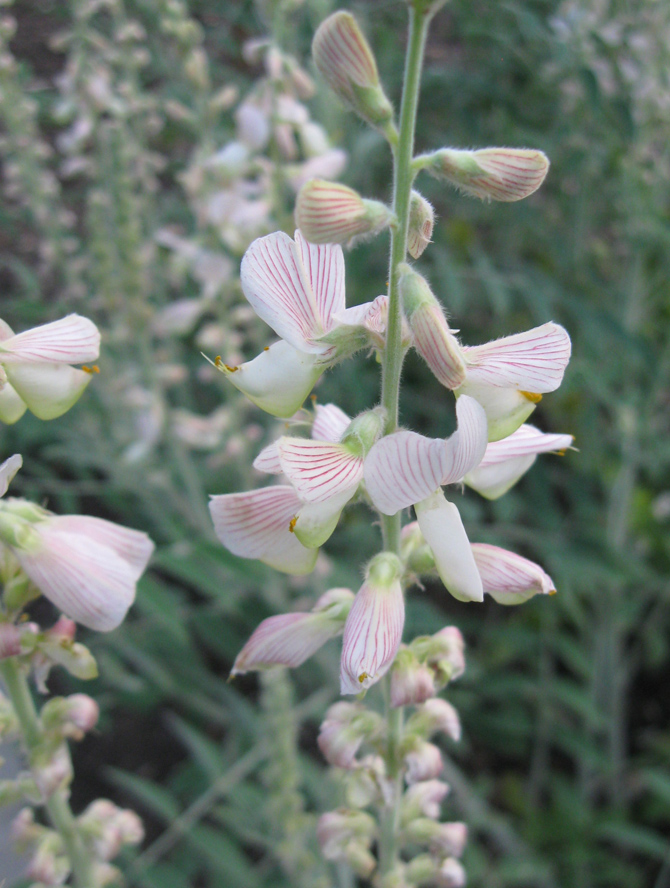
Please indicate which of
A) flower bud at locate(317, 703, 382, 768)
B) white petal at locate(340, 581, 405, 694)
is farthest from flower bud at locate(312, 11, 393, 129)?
flower bud at locate(317, 703, 382, 768)

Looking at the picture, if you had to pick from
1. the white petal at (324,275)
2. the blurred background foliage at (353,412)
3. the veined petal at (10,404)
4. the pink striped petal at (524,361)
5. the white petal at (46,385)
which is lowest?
the blurred background foliage at (353,412)

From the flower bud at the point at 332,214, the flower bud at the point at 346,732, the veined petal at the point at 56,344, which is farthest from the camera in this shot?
the flower bud at the point at 346,732

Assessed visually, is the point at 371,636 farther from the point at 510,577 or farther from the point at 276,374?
the point at 276,374

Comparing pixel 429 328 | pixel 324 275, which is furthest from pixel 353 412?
pixel 429 328

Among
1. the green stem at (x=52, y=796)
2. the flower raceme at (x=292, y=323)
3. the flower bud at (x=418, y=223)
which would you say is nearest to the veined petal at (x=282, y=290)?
the flower raceme at (x=292, y=323)

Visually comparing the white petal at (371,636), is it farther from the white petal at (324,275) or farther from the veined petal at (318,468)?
the white petal at (324,275)

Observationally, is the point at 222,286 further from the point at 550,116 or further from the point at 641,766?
the point at 641,766
